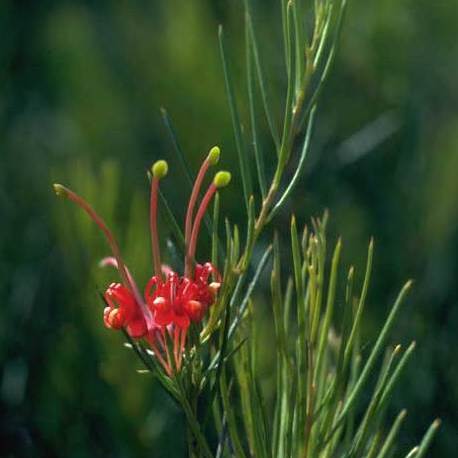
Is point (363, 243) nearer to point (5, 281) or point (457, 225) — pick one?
point (457, 225)

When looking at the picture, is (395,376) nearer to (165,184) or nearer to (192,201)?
(192,201)

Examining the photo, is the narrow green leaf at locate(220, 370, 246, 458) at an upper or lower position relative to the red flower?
lower

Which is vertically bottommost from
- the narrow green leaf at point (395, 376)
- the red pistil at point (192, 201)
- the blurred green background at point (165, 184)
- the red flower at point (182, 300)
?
the blurred green background at point (165, 184)

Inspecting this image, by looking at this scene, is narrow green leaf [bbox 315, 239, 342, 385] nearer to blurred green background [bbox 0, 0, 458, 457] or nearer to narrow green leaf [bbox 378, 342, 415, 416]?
narrow green leaf [bbox 378, 342, 415, 416]

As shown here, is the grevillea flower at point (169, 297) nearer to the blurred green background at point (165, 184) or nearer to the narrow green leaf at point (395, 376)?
the narrow green leaf at point (395, 376)

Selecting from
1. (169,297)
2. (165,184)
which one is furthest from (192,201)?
(165,184)

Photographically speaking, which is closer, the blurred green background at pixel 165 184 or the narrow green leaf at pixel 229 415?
the narrow green leaf at pixel 229 415

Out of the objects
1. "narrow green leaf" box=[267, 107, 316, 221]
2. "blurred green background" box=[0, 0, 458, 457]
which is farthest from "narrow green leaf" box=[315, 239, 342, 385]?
"blurred green background" box=[0, 0, 458, 457]

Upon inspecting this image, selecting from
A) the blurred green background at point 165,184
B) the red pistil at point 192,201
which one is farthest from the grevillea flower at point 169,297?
the blurred green background at point 165,184

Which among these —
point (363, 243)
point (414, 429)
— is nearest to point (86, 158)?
point (363, 243)
